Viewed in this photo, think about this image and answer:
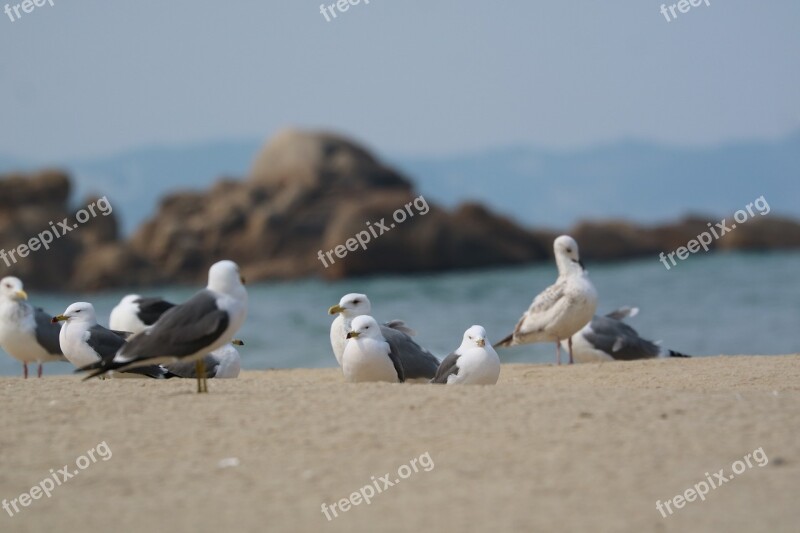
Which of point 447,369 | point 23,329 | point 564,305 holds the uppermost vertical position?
point 23,329

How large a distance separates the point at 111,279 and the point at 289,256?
25.5ft

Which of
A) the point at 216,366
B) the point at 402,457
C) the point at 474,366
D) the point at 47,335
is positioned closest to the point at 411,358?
the point at 474,366

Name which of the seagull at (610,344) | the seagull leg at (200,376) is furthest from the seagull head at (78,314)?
the seagull at (610,344)

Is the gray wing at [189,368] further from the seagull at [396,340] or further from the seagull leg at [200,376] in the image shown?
the seagull leg at [200,376]

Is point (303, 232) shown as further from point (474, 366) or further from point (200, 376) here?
point (200, 376)

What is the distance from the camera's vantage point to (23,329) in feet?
35.1

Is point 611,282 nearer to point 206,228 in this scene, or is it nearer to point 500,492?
point 206,228

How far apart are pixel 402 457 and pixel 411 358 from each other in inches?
145

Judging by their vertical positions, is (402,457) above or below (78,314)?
below

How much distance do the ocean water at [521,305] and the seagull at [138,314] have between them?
295 inches

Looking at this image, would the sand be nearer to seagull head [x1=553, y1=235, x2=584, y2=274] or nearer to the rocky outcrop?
seagull head [x1=553, y1=235, x2=584, y2=274]

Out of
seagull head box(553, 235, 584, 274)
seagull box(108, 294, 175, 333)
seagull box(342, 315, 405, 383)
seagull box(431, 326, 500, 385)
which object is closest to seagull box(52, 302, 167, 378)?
seagull box(342, 315, 405, 383)

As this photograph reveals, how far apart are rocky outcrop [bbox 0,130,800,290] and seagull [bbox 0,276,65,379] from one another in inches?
1283

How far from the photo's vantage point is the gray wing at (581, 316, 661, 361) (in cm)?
1264
